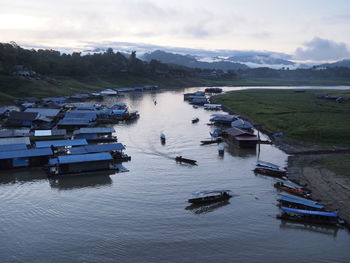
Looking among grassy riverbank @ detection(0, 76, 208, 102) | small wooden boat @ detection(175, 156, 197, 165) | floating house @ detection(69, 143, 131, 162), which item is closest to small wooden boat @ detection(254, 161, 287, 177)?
small wooden boat @ detection(175, 156, 197, 165)

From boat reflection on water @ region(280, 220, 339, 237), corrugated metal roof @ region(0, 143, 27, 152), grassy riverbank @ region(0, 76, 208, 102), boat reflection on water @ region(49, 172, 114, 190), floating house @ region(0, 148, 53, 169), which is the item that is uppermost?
grassy riverbank @ region(0, 76, 208, 102)

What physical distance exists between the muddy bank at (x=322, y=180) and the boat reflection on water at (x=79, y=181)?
10.6 meters

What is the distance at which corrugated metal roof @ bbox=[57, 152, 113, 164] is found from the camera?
67.2 feet

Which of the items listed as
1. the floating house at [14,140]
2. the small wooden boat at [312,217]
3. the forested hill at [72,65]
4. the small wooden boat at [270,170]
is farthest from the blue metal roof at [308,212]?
the forested hill at [72,65]

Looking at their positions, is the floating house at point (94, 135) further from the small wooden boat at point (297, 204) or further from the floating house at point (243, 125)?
the small wooden boat at point (297, 204)

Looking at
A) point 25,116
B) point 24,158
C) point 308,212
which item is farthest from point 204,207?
point 25,116

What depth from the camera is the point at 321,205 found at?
53.1 ft

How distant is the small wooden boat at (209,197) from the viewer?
1680 centimetres

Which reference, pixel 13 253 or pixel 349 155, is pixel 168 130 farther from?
pixel 13 253

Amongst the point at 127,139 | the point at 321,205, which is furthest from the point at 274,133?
the point at 321,205

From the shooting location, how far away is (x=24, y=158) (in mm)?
21469

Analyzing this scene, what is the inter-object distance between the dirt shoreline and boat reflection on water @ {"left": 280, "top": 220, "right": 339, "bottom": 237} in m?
0.79

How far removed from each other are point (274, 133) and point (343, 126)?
6195mm

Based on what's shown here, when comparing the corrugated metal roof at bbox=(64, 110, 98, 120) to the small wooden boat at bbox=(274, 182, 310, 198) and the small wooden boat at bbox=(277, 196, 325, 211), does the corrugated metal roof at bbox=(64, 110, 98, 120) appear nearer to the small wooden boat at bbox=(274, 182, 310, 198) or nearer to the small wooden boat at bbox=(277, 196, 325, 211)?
the small wooden boat at bbox=(274, 182, 310, 198)
